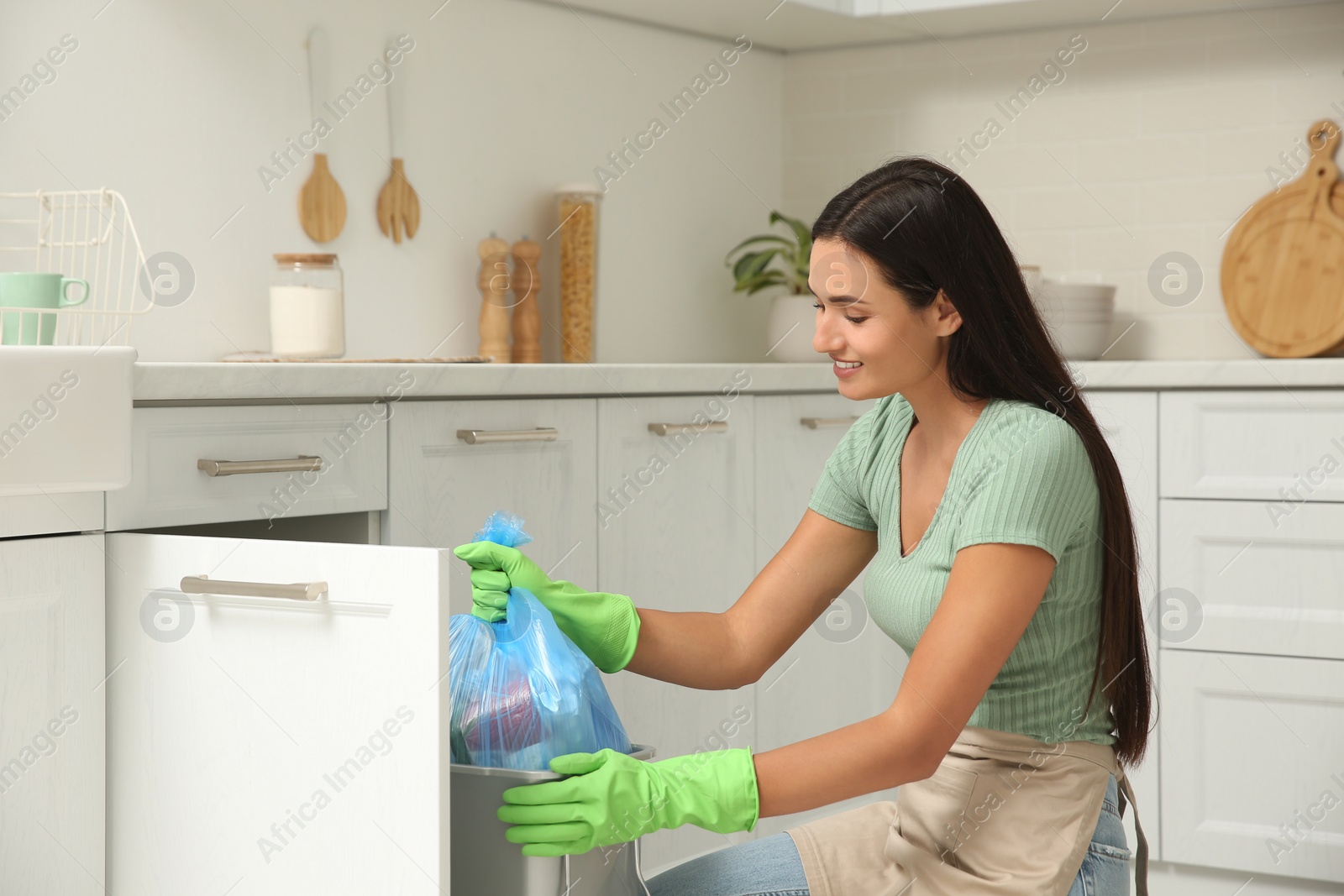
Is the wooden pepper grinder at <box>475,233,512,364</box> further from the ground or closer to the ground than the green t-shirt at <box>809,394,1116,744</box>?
further from the ground

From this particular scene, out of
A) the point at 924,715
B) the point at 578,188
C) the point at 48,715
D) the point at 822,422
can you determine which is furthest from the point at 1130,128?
the point at 48,715

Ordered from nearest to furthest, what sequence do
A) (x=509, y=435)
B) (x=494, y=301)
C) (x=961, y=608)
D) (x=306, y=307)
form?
1. (x=961, y=608)
2. (x=509, y=435)
3. (x=306, y=307)
4. (x=494, y=301)

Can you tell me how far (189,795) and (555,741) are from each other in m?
0.35

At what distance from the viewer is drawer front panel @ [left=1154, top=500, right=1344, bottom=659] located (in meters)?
2.15

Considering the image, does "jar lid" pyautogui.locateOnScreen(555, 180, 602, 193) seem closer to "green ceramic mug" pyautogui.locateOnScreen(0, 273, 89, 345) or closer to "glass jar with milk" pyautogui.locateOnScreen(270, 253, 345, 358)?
"glass jar with milk" pyautogui.locateOnScreen(270, 253, 345, 358)

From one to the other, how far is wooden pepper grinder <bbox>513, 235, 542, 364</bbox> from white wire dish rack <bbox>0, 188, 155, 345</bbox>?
25.5 inches

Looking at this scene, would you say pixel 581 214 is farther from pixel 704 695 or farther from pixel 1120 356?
pixel 1120 356

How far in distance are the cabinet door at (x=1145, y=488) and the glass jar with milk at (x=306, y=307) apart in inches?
49.6

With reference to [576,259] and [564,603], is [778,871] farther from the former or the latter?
[576,259]

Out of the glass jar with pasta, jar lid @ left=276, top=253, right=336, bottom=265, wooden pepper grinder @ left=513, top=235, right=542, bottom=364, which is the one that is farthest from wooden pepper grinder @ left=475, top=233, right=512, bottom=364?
jar lid @ left=276, top=253, right=336, bottom=265

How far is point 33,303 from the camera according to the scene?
1367mm

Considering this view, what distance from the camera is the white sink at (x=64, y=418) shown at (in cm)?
112

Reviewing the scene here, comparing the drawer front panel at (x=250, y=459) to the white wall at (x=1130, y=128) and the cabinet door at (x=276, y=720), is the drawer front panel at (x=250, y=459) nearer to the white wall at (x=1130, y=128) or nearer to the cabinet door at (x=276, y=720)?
the cabinet door at (x=276, y=720)

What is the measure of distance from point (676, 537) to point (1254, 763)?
1.03 meters
